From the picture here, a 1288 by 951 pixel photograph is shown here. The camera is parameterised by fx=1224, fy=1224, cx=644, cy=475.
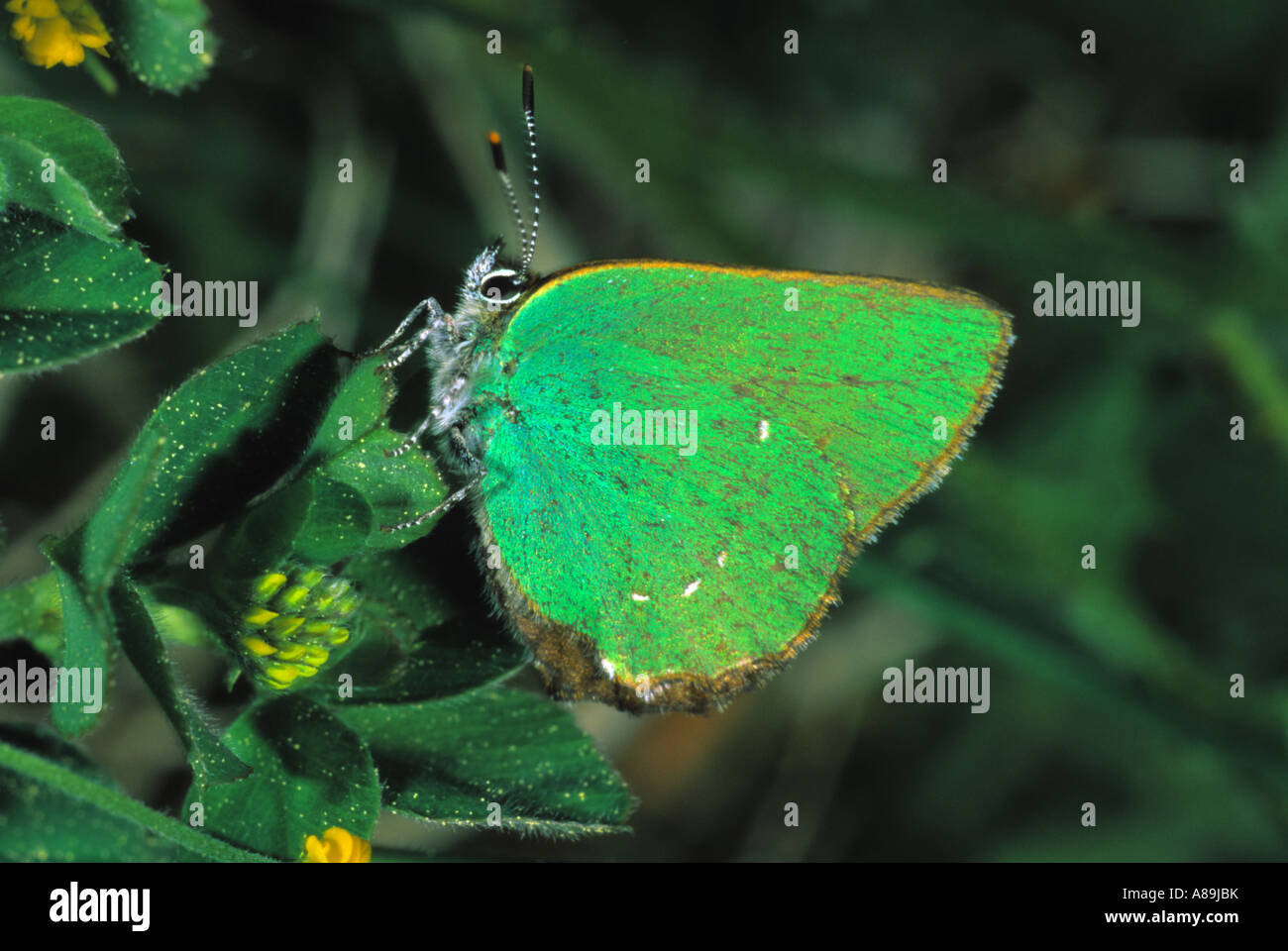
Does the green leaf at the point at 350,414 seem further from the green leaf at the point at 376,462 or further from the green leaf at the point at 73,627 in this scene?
the green leaf at the point at 73,627

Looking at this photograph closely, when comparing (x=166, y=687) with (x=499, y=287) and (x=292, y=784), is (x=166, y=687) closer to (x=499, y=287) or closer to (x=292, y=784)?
(x=292, y=784)

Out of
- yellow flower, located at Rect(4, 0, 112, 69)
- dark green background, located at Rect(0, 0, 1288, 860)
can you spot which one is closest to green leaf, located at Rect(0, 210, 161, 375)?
yellow flower, located at Rect(4, 0, 112, 69)

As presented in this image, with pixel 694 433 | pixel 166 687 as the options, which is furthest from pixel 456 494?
pixel 166 687

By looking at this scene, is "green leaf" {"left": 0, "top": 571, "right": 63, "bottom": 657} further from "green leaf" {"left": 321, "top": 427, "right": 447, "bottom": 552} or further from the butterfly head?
the butterfly head

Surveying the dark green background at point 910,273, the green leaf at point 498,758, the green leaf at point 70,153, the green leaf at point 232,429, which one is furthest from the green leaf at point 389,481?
the dark green background at point 910,273

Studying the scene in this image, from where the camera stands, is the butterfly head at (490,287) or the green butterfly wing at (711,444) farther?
the butterfly head at (490,287)

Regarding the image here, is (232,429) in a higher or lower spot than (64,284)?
→ lower
